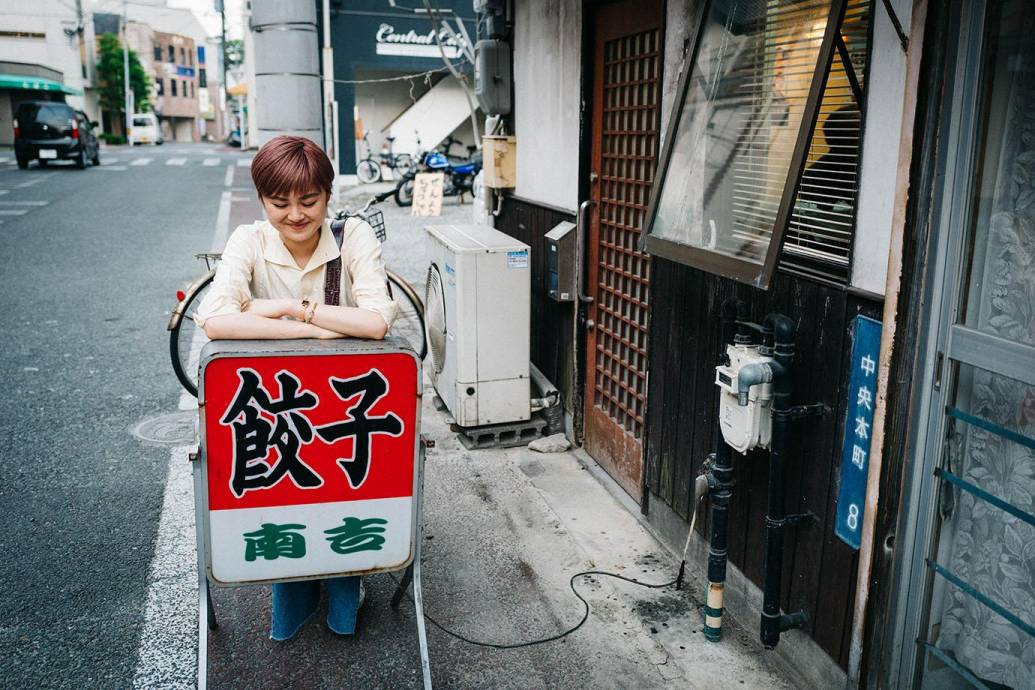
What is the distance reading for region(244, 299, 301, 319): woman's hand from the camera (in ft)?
10.3

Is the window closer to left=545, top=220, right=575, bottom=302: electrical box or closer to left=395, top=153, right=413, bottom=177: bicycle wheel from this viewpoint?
left=545, top=220, right=575, bottom=302: electrical box

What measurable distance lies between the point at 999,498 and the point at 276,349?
7.61ft

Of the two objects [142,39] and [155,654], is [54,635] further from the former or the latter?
[142,39]

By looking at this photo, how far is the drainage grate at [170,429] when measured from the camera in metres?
6.07

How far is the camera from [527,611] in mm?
4043

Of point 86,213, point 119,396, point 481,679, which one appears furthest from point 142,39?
point 481,679

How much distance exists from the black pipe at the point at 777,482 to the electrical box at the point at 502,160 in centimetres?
412

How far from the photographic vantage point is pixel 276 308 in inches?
125

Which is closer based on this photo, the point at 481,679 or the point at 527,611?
the point at 481,679

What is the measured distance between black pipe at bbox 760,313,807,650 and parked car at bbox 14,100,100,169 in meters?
28.8

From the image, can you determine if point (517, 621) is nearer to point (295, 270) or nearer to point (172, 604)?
point (172, 604)

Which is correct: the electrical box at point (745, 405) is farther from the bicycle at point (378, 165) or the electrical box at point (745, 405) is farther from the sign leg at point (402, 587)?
the bicycle at point (378, 165)

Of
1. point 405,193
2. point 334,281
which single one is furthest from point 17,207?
point 334,281

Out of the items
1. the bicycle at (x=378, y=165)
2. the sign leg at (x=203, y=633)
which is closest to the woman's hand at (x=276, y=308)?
the sign leg at (x=203, y=633)
